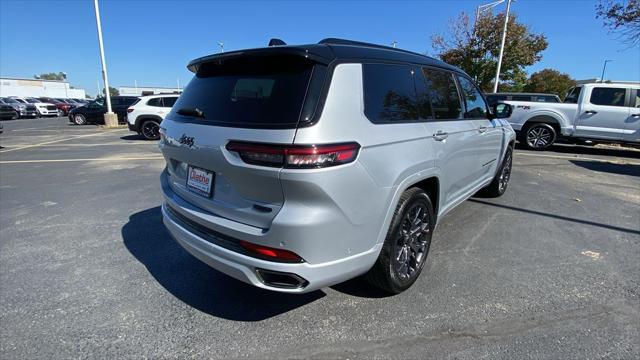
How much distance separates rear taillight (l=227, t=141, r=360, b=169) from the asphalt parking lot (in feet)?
4.02

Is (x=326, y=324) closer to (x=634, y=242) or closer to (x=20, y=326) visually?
(x=20, y=326)

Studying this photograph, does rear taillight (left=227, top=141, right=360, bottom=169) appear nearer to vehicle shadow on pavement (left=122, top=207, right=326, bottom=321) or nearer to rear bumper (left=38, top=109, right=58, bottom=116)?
vehicle shadow on pavement (left=122, top=207, right=326, bottom=321)

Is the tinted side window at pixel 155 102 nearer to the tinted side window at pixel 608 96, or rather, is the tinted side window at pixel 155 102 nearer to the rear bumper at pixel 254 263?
the rear bumper at pixel 254 263

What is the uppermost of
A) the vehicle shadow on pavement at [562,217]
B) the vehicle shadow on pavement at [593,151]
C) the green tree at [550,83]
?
the green tree at [550,83]

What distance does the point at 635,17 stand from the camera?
12.0 metres

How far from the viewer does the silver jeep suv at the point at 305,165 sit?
199 centimetres

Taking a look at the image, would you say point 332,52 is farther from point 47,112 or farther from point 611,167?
point 47,112

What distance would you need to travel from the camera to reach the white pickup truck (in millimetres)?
9859

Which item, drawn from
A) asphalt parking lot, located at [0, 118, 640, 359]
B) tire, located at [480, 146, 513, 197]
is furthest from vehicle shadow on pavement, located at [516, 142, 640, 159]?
asphalt parking lot, located at [0, 118, 640, 359]

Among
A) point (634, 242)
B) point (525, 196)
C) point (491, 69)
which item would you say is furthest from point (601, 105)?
point (491, 69)

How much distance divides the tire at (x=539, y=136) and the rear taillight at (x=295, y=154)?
1112cm

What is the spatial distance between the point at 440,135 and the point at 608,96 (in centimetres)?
1035

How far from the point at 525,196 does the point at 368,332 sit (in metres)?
4.50

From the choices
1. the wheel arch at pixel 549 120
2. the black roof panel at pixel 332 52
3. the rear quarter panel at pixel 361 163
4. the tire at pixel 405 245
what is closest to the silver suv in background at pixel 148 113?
the black roof panel at pixel 332 52
